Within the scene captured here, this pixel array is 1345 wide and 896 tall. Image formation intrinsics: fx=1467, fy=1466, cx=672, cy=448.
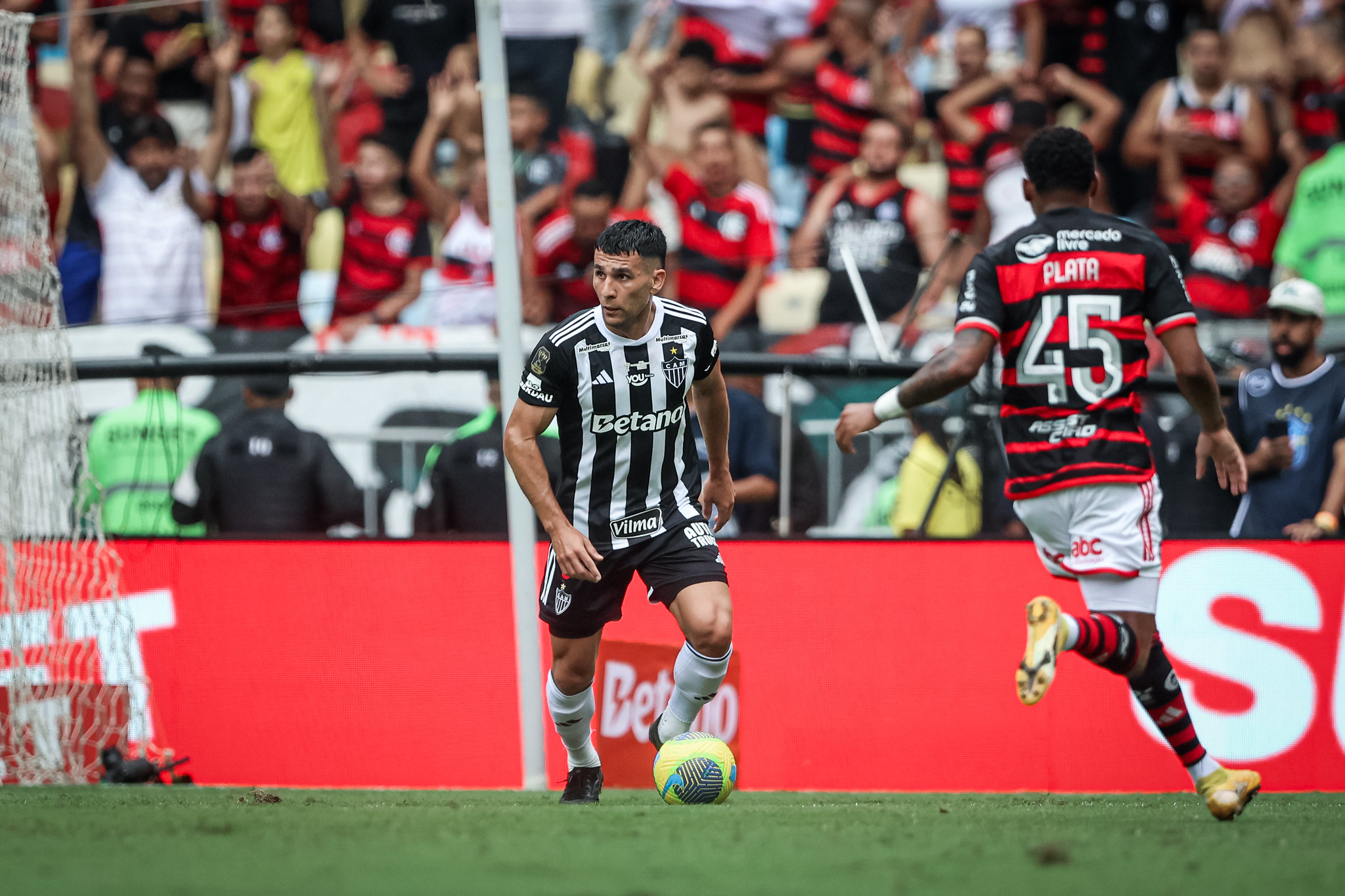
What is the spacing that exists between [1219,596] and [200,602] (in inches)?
197

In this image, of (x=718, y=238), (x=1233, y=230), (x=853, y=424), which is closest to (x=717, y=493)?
(x=853, y=424)

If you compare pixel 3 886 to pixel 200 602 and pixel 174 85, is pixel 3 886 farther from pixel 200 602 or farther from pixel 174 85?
pixel 174 85

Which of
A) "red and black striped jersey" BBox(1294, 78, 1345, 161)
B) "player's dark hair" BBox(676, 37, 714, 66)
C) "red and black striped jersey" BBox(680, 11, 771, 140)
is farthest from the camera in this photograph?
"red and black striped jersey" BBox(680, 11, 771, 140)

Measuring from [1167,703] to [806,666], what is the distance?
92.1 inches

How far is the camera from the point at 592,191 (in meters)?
9.89

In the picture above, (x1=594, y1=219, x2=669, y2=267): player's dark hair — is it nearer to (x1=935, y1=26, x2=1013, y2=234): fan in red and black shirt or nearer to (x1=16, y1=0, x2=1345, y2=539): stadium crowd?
(x1=16, y1=0, x2=1345, y2=539): stadium crowd

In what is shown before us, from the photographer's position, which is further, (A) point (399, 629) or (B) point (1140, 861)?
(A) point (399, 629)

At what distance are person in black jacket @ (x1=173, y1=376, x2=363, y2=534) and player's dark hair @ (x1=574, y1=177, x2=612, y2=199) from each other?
2819 mm

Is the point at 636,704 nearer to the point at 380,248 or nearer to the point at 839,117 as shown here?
the point at 380,248

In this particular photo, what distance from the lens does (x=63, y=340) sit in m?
6.98

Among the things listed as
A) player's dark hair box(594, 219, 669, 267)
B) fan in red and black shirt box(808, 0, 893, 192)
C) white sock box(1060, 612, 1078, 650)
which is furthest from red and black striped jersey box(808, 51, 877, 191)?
white sock box(1060, 612, 1078, 650)

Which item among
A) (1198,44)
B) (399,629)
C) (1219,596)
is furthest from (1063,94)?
(399,629)

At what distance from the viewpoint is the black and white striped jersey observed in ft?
17.7

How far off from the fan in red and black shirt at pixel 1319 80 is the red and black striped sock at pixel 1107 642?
6.48 m
